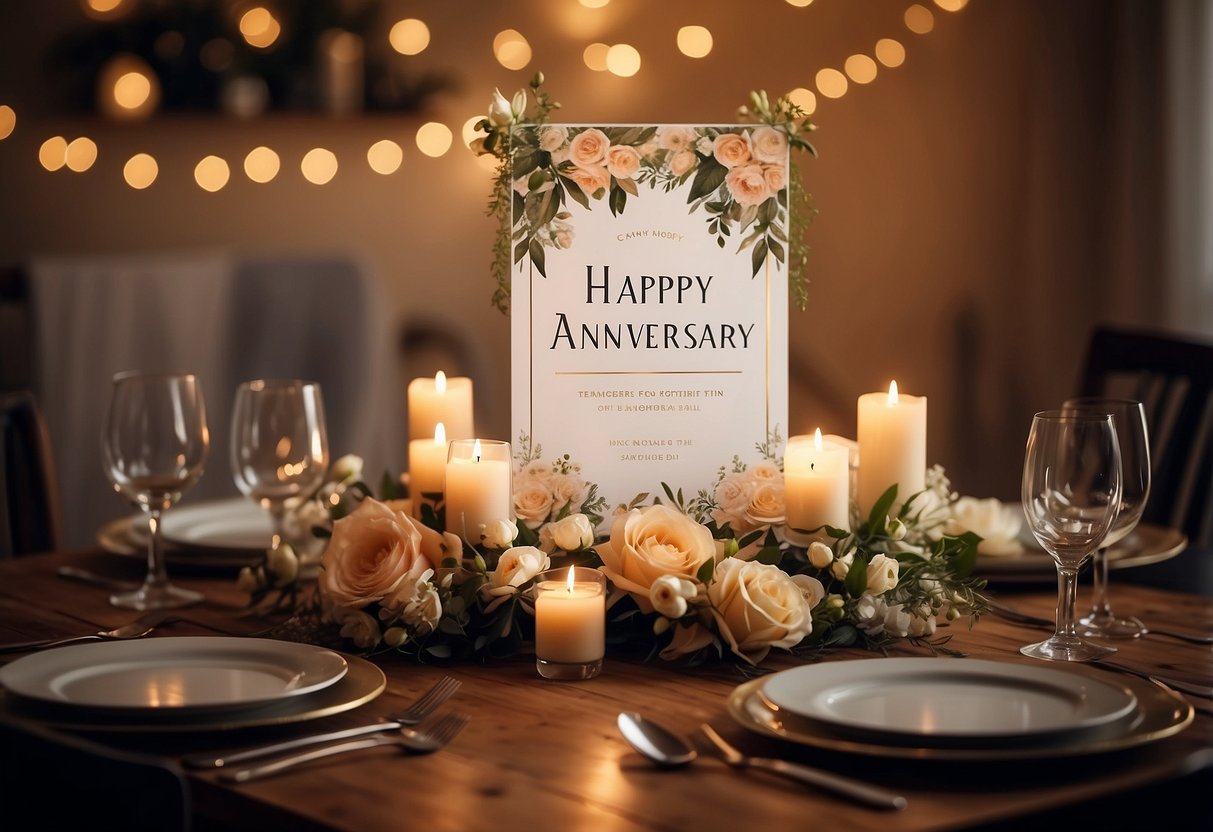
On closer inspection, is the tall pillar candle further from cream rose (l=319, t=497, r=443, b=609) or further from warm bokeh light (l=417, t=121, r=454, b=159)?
warm bokeh light (l=417, t=121, r=454, b=159)

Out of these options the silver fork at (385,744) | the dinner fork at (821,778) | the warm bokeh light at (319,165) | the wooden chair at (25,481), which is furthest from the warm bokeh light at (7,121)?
the dinner fork at (821,778)

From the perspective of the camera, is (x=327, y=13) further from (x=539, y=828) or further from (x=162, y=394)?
(x=539, y=828)

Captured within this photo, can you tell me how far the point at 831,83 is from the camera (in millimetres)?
3484

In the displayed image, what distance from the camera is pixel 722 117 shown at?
139 inches

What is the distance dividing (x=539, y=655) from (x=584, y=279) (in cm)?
35

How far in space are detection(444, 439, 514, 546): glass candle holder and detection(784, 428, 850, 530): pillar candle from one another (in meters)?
0.25

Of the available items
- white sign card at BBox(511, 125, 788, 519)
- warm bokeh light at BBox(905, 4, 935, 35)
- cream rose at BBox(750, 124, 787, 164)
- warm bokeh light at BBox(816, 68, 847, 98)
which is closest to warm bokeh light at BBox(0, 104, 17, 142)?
warm bokeh light at BBox(816, 68, 847, 98)

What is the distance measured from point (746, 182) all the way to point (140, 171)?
2.46 m

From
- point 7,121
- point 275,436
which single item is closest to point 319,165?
point 7,121

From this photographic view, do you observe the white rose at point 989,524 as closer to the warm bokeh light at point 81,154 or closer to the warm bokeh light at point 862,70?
the warm bokeh light at point 862,70

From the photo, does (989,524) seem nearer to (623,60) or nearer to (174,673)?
(174,673)

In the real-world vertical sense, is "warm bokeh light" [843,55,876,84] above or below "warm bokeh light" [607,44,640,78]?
below

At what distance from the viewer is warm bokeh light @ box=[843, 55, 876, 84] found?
3480 millimetres

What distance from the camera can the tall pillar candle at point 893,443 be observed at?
1.21m
